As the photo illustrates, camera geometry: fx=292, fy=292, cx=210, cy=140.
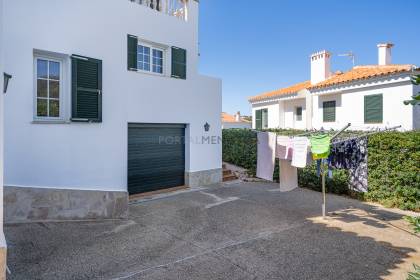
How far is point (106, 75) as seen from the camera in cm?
916

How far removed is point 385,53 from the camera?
18.4 metres

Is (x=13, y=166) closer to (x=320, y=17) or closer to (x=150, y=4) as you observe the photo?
(x=150, y=4)

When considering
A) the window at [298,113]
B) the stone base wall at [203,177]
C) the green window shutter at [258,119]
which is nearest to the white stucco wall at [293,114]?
the window at [298,113]

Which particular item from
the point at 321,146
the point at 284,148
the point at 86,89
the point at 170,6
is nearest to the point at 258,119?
the point at 170,6

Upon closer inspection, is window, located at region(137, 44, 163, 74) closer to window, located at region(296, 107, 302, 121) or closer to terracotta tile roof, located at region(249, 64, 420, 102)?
terracotta tile roof, located at region(249, 64, 420, 102)

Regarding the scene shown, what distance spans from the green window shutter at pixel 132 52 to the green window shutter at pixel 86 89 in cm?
116

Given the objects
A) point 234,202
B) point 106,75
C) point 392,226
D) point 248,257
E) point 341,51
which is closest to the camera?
point 248,257

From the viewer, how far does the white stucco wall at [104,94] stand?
288 inches

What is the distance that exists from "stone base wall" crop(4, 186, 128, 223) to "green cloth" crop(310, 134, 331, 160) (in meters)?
5.54

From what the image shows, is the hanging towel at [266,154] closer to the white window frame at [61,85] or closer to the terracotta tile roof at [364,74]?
the terracotta tile roof at [364,74]

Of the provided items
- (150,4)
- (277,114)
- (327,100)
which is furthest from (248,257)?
(277,114)

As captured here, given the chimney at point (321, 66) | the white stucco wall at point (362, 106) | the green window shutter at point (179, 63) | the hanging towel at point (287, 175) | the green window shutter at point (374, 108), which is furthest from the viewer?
the chimney at point (321, 66)

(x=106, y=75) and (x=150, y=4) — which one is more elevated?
(x=150, y=4)

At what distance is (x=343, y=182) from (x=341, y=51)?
1482 cm
